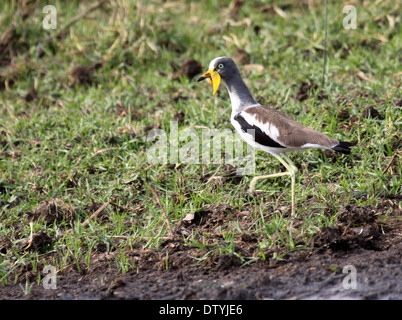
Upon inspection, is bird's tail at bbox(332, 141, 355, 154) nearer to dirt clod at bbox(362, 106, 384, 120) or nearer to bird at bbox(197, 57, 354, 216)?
bird at bbox(197, 57, 354, 216)

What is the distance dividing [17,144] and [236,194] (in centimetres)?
253

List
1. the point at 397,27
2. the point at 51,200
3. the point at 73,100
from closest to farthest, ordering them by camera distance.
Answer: the point at 51,200
the point at 73,100
the point at 397,27

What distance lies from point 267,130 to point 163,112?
6.41 ft

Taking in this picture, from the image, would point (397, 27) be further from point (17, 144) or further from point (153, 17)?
point (17, 144)

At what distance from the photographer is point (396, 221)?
4488 millimetres

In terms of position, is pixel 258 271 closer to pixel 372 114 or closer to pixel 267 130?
pixel 267 130

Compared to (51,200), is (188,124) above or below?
above

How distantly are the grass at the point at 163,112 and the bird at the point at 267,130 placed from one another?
1.24 feet

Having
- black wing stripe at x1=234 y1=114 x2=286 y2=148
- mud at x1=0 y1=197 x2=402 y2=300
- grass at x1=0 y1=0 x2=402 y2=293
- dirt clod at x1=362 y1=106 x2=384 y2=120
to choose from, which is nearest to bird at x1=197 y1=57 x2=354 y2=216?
black wing stripe at x1=234 y1=114 x2=286 y2=148

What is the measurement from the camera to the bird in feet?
15.3

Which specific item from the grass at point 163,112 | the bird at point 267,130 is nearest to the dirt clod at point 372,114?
the grass at point 163,112

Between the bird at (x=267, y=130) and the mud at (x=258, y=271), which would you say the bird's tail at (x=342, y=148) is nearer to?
the bird at (x=267, y=130)

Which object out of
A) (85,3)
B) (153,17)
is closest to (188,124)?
(153,17)

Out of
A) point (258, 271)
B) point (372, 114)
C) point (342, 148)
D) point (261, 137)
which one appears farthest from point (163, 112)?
point (258, 271)
